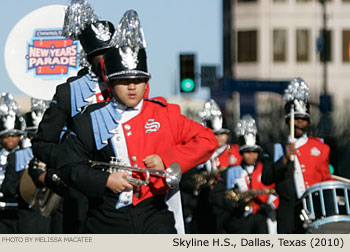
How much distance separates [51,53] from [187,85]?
11707 mm

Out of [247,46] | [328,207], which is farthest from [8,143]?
[247,46]

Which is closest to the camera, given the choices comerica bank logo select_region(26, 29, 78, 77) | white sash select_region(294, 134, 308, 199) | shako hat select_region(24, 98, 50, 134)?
comerica bank logo select_region(26, 29, 78, 77)

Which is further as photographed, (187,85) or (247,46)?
(247,46)

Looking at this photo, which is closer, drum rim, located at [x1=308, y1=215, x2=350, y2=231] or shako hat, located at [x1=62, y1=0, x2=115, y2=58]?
shako hat, located at [x1=62, y1=0, x2=115, y2=58]

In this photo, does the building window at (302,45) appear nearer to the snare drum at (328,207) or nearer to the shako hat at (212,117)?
the shako hat at (212,117)

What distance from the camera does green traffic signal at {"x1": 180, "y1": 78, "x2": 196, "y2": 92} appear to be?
21612 millimetres

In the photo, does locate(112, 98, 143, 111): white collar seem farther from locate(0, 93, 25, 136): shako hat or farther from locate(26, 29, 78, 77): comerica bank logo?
locate(0, 93, 25, 136): shako hat

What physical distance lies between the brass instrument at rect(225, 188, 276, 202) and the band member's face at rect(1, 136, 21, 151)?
2.65 m

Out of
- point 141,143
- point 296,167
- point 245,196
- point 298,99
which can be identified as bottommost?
point 245,196

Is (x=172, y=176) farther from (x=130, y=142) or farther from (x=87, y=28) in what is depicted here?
(x=87, y=28)

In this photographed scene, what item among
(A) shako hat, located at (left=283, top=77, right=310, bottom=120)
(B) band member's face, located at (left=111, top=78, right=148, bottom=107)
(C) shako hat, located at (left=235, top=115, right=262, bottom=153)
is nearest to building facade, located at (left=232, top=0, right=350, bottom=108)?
(C) shako hat, located at (left=235, top=115, right=262, bottom=153)

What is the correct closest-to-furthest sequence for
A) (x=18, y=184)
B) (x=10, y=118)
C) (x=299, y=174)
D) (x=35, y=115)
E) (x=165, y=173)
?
1. (x=165, y=173)
2. (x=299, y=174)
3. (x=18, y=184)
4. (x=35, y=115)
5. (x=10, y=118)

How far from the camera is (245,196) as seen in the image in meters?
14.3

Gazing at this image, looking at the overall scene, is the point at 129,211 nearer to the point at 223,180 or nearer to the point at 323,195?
the point at 323,195
